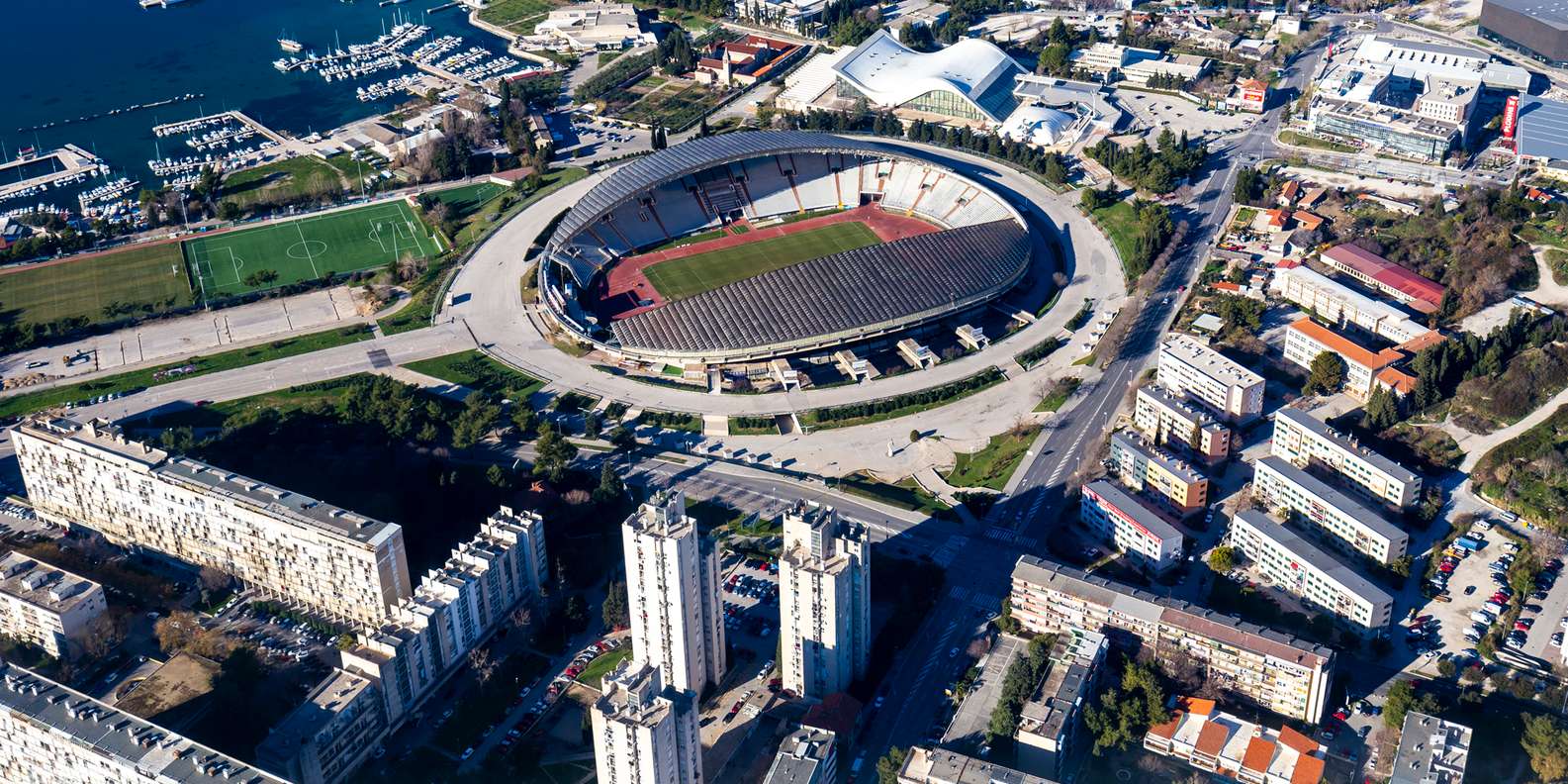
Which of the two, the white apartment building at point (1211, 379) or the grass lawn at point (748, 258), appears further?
the grass lawn at point (748, 258)

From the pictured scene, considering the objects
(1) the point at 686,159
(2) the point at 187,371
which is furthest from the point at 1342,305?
(2) the point at 187,371

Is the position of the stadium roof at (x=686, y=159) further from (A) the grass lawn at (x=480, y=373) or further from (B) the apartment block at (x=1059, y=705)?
(B) the apartment block at (x=1059, y=705)

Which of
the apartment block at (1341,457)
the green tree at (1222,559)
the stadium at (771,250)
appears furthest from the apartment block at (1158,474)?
the stadium at (771,250)

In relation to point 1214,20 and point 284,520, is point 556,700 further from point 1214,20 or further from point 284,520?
point 1214,20

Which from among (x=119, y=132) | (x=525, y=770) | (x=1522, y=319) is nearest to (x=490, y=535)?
(x=525, y=770)

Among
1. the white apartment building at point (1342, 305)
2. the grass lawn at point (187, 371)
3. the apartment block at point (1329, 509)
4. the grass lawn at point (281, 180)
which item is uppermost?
the grass lawn at point (281, 180)

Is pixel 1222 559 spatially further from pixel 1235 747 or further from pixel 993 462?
pixel 993 462

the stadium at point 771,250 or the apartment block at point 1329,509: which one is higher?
the stadium at point 771,250
